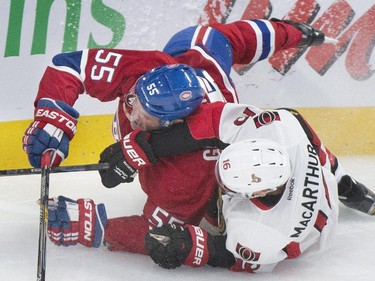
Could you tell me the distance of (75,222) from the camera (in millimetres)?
2553

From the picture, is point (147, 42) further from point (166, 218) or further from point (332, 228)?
point (332, 228)

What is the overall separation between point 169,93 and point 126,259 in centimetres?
54

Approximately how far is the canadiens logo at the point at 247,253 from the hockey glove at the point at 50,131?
641 millimetres

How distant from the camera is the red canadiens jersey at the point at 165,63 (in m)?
2.57

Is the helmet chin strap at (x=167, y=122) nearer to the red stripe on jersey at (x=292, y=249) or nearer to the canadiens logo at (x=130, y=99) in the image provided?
the canadiens logo at (x=130, y=99)

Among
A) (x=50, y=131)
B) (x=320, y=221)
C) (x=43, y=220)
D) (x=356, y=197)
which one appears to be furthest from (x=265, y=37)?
(x=43, y=220)

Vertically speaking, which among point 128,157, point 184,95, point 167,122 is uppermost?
point 184,95

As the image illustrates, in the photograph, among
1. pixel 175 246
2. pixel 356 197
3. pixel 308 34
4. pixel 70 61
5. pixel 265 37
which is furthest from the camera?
pixel 308 34

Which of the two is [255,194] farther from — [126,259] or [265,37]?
[265,37]

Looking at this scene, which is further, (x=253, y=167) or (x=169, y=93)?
(x=169, y=93)

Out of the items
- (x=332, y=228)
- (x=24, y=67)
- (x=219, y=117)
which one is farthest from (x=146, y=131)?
(x=24, y=67)

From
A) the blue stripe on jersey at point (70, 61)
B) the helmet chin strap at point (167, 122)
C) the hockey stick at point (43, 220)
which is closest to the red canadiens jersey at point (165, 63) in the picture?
the blue stripe on jersey at point (70, 61)

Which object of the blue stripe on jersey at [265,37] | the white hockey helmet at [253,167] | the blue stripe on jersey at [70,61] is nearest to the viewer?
the white hockey helmet at [253,167]

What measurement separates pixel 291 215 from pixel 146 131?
20.1 inches
